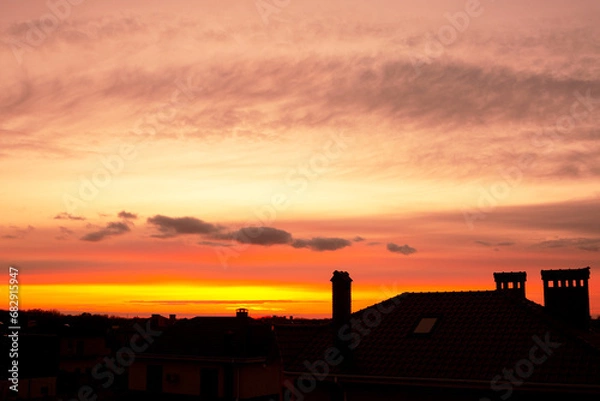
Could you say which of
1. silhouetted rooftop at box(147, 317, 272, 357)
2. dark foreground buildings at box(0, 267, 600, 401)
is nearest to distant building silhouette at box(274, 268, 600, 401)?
dark foreground buildings at box(0, 267, 600, 401)

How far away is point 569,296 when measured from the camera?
77.3 ft

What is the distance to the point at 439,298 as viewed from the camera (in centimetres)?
2577

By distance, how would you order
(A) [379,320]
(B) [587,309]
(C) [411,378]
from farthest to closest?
(A) [379,320], (B) [587,309], (C) [411,378]

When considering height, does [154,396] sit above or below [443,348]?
below

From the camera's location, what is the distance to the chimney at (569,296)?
23312 mm

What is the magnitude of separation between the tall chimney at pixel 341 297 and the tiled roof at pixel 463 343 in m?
0.78

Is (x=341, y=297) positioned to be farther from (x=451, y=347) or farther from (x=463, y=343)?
(x=463, y=343)

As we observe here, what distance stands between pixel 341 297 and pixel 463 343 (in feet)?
16.8

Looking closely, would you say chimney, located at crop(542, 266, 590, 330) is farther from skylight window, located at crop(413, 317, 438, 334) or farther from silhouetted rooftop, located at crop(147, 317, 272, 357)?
silhouetted rooftop, located at crop(147, 317, 272, 357)

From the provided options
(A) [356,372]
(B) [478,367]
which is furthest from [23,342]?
(B) [478,367]

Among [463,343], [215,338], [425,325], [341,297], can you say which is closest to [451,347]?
[463,343]

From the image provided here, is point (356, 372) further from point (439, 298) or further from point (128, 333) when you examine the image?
point (128, 333)

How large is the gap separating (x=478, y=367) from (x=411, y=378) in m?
2.14

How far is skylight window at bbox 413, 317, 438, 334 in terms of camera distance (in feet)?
76.2
